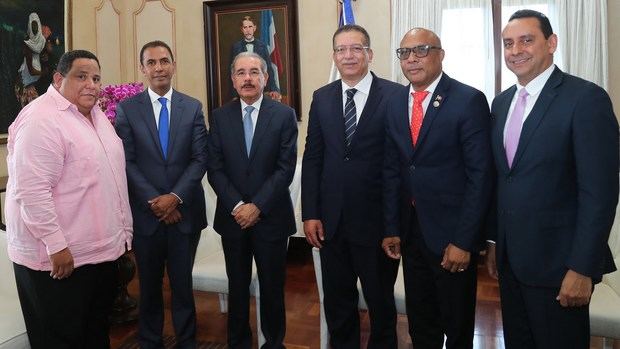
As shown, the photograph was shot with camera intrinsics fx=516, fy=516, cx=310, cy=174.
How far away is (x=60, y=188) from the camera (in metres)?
1.88

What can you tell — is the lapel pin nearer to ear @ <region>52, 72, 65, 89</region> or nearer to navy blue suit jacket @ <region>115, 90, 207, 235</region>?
navy blue suit jacket @ <region>115, 90, 207, 235</region>

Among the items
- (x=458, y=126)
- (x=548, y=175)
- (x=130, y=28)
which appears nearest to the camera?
(x=548, y=175)

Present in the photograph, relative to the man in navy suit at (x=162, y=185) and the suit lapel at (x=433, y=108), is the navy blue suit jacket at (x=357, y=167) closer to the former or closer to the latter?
the suit lapel at (x=433, y=108)

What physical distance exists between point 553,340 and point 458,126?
0.80 meters

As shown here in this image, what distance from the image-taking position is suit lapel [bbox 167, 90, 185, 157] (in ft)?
7.86

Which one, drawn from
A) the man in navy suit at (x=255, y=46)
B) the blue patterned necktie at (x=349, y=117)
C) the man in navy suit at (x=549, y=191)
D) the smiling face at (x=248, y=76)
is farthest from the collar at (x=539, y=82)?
the man in navy suit at (x=255, y=46)

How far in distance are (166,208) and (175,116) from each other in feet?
1.44

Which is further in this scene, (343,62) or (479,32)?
(479,32)

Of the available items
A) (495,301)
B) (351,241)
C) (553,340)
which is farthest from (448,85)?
(495,301)

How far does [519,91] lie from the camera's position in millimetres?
1807

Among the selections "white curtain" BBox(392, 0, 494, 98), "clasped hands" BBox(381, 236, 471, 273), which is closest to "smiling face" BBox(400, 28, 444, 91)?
"clasped hands" BBox(381, 236, 471, 273)

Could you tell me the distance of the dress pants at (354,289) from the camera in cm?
226

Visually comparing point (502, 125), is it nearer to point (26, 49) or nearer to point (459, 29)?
point (459, 29)

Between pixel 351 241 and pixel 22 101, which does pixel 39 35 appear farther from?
pixel 351 241
